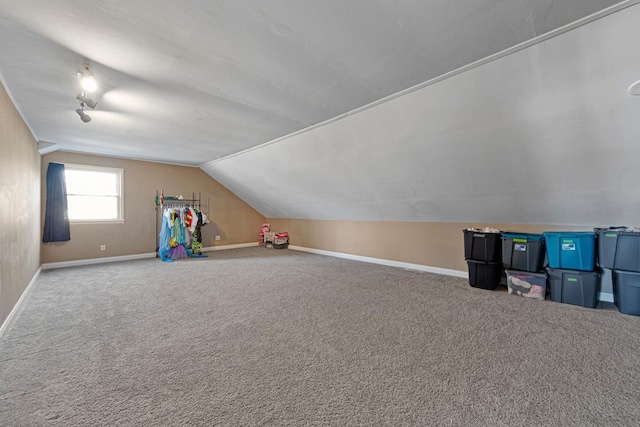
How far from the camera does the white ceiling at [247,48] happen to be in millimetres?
1664

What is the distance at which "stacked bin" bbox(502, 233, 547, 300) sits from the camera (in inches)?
134

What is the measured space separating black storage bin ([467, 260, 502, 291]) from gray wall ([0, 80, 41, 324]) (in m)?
5.29

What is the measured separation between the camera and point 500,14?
170 centimetres

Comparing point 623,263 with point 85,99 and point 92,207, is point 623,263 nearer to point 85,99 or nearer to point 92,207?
point 85,99

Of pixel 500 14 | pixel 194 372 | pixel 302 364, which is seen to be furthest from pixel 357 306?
pixel 500 14

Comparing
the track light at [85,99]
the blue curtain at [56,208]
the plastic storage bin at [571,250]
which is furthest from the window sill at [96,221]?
the plastic storage bin at [571,250]

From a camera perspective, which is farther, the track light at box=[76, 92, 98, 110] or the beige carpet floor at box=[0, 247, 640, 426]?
the track light at box=[76, 92, 98, 110]

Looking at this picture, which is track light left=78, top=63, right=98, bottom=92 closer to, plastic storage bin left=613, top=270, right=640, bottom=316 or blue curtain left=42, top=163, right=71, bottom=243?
blue curtain left=42, top=163, right=71, bottom=243

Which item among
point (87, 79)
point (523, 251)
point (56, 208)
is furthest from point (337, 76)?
point (56, 208)

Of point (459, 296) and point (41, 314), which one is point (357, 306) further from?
point (41, 314)

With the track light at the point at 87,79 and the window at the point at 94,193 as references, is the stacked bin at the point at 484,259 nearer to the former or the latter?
the track light at the point at 87,79

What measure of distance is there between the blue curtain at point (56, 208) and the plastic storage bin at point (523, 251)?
7.61 metres

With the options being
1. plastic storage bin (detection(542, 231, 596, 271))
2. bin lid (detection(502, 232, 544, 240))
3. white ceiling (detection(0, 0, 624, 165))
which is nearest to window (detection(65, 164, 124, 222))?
white ceiling (detection(0, 0, 624, 165))

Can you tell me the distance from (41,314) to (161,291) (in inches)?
45.9
